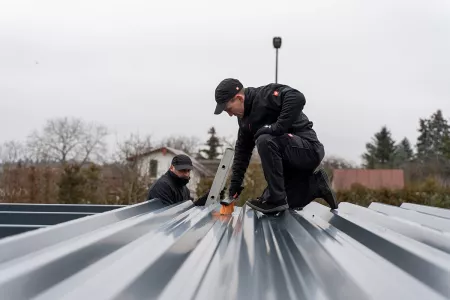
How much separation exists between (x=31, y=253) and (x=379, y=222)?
1.50 metres

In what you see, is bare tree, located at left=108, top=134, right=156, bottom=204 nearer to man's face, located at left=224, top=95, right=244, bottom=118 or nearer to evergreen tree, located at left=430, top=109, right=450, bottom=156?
man's face, located at left=224, top=95, right=244, bottom=118

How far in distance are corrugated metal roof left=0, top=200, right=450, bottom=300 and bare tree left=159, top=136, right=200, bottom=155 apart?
124ft

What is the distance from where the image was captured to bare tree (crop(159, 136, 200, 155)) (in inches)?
1598

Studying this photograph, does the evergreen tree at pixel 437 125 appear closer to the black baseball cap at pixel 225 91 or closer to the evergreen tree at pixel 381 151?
the evergreen tree at pixel 381 151

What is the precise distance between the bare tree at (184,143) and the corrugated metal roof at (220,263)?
37884 millimetres

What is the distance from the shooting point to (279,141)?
8.89ft

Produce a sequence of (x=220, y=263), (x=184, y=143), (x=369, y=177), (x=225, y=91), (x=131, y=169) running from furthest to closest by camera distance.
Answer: (x=184, y=143)
(x=369, y=177)
(x=131, y=169)
(x=225, y=91)
(x=220, y=263)

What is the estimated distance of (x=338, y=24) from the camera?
16172mm

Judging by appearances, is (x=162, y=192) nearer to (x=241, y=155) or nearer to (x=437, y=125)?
(x=241, y=155)

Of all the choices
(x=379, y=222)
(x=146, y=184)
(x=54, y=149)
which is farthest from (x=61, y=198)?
(x=54, y=149)

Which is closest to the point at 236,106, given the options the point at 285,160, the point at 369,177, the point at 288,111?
the point at 288,111

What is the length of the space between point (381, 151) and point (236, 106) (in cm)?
4442

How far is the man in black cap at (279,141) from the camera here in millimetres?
2670

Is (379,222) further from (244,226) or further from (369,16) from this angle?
(369,16)
